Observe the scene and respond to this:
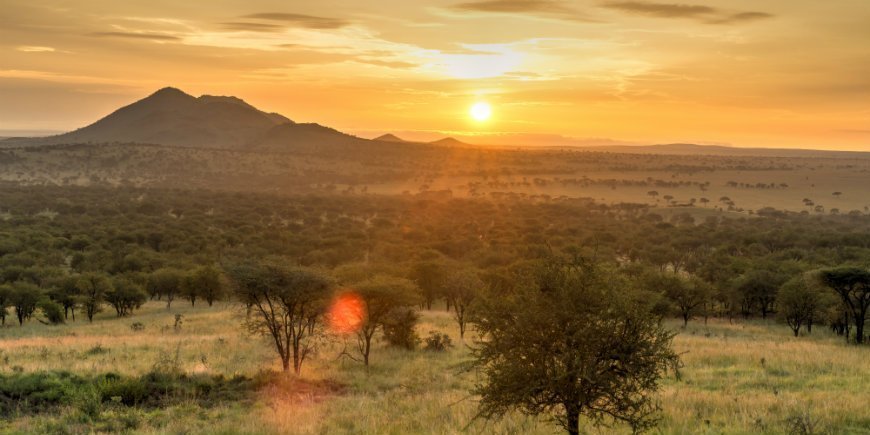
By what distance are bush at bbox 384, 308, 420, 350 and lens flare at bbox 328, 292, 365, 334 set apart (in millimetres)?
1592

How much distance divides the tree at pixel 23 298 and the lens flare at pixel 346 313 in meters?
24.4

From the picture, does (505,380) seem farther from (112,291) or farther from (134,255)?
(134,255)

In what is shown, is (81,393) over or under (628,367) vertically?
under

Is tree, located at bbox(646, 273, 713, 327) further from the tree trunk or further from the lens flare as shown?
the tree trunk

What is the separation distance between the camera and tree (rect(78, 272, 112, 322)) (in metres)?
42.1

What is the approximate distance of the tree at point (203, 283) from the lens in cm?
4772

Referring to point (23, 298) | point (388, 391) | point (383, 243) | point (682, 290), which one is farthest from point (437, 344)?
point (383, 243)

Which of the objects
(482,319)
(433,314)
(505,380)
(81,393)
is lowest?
(433,314)

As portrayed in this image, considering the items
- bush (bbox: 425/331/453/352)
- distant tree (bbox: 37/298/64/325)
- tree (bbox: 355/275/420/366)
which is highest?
tree (bbox: 355/275/420/366)

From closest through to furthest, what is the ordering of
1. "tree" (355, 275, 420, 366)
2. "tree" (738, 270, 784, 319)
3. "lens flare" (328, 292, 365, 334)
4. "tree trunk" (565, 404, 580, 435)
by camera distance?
"tree trunk" (565, 404, 580, 435) → "tree" (355, 275, 420, 366) → "lens flare" (328, 292, 365, 334) → "tree" (738, 270, 784, 319)

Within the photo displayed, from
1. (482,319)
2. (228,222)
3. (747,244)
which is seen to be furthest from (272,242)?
(482,319)

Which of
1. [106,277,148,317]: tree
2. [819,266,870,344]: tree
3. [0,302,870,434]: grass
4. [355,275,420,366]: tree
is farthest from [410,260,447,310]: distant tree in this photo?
[819,266,870,344]: tree

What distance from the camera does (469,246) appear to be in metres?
67.2

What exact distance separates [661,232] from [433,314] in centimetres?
4210
